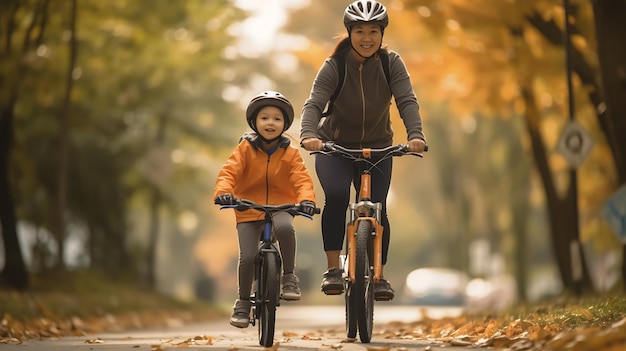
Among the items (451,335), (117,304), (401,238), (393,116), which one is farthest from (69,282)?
(401,238)

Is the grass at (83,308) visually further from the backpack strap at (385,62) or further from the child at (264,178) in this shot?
the backpack strap at (385,62)

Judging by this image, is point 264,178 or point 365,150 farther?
point 264,178

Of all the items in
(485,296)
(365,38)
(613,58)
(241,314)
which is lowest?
(241,314)

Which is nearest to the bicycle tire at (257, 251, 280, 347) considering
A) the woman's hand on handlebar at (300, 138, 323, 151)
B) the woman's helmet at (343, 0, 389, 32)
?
the woman's hand on handlebar at (300, 138, 323, 151)

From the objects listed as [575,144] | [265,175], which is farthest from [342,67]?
[575,144]

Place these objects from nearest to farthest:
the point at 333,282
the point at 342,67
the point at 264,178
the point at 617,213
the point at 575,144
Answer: the point at 264,178, the point at 333,282, the point at 342,67, the point at 617,213, the point at 575,144

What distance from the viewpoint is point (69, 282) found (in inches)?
879

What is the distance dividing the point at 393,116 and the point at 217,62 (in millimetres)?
7910

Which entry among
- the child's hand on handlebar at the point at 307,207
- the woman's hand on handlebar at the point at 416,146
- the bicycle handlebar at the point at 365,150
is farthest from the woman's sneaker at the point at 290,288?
the woman's hand on handlebar at the point at 416,146

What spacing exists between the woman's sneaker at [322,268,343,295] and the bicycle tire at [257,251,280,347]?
515 millimetres

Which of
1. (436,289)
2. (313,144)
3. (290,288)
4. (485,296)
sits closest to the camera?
(313,144)

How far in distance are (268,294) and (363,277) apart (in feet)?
2.33

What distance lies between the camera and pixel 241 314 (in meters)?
9.46

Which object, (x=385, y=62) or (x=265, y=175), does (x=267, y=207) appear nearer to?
(x=265, y=175)
